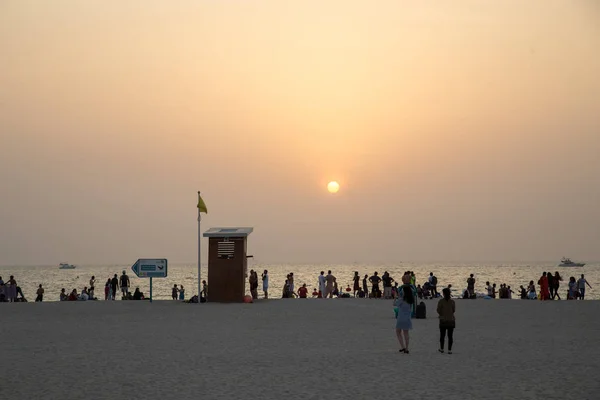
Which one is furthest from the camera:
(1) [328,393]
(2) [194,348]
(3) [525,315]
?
(3) [525,315]

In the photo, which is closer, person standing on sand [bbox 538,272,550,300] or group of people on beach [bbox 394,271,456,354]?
group of people on beach [bbox 394,271,456,354]

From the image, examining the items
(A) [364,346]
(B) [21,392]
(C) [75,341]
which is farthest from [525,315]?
(B) [21,392]

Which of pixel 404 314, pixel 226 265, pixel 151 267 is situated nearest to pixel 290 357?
pixel 404 314

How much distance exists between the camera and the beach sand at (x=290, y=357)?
12.3 metres

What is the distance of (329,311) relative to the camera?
32.1 meters

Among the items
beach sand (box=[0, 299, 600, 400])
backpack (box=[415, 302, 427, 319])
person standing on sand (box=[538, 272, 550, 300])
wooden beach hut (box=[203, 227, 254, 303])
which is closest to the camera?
beach sand (box=[0, 299, 600, 400])

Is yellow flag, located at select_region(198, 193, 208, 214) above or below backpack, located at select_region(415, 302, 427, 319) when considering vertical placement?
above

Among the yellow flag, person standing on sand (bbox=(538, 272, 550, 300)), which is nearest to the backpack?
person standing on sand (bbox=(538, 272, 550, 300))

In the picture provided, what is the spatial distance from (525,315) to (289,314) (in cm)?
886

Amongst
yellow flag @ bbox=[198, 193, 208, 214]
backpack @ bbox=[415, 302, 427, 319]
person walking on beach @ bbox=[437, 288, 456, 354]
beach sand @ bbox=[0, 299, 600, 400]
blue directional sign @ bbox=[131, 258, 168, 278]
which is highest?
yellow flag @ bbox=[198, 193, 208, 214]

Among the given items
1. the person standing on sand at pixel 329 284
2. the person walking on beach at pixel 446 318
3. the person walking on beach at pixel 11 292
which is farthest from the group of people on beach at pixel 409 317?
the person walking on beach at pixel 11 292

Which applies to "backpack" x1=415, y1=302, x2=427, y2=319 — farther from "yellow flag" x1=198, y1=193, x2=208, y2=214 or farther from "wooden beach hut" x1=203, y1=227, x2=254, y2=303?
"yellow flag" x1=198, y1=193, x2=208, y2=214

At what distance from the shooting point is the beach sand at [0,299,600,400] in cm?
1231

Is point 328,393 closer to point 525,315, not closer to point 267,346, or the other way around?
point 267,346
